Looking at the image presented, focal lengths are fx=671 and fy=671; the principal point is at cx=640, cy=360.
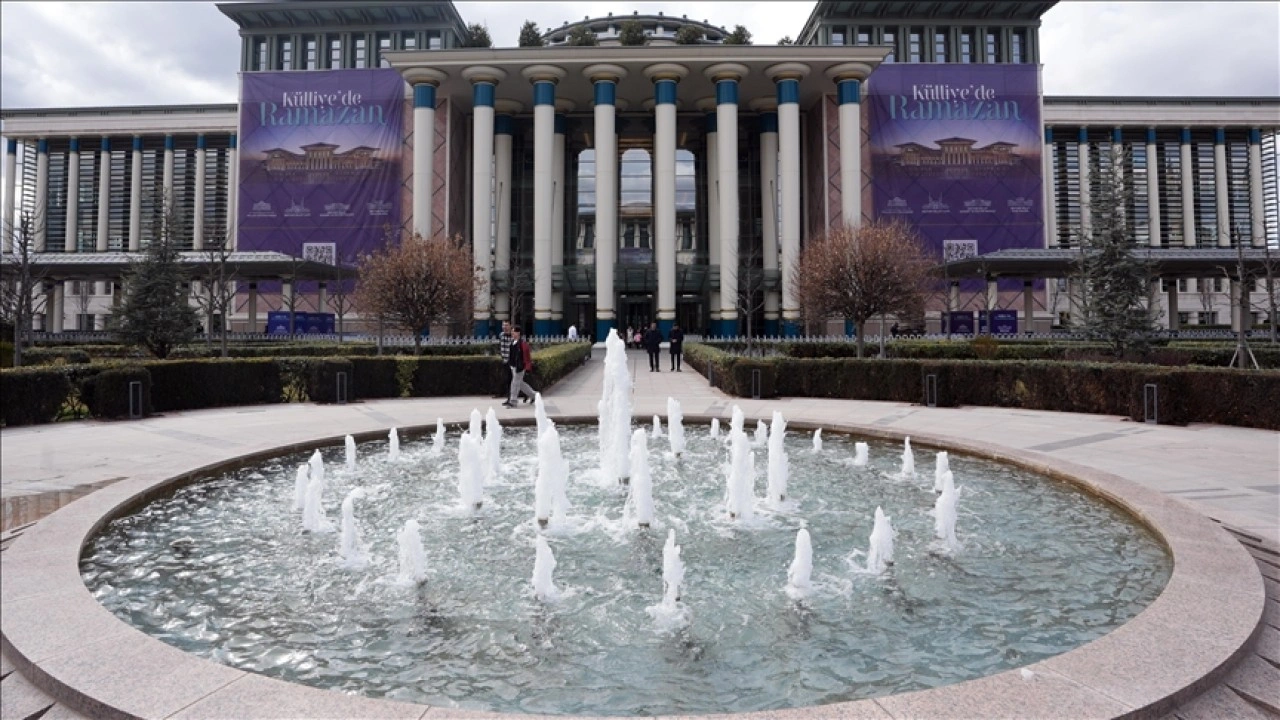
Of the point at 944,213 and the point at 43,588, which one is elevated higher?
the point at 944,213

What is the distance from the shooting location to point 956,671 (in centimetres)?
354

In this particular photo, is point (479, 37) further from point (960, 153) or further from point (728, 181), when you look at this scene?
point (960, 153)

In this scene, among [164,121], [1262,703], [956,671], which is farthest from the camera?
[164,121]

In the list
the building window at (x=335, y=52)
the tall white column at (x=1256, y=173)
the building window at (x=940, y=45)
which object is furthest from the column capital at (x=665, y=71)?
the tall white column at (x=1256, y=173)

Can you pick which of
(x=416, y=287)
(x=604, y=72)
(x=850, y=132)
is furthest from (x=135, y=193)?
(x=850, y=132)

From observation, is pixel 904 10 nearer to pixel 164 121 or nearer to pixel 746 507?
pixel 746 507

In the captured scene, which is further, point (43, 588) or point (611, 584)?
point (611, 584)

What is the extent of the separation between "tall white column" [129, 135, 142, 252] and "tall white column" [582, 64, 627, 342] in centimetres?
4440

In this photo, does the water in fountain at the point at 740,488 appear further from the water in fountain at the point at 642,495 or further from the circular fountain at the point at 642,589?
the water in fountain at the point at 642,495

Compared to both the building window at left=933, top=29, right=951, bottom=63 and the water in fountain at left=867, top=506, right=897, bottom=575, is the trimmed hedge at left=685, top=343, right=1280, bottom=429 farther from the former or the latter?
the building window at left=933, top=29, right=951, bottom=63

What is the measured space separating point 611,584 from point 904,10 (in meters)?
61.6

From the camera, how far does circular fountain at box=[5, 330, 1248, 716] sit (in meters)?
3.39

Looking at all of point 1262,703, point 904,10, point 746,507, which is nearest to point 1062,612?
point 1262,703

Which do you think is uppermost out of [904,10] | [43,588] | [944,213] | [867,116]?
[904,10]
